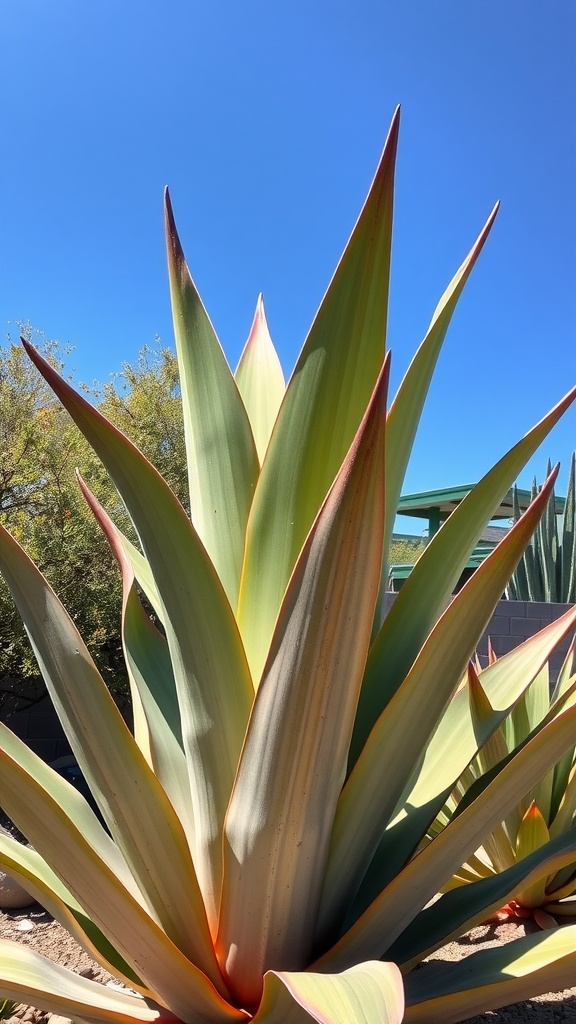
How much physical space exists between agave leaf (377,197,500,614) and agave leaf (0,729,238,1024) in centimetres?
56

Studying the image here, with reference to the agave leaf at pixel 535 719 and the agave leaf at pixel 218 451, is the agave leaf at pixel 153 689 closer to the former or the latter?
the agave leaf at pixel 218 451

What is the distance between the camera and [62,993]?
2.77 feet

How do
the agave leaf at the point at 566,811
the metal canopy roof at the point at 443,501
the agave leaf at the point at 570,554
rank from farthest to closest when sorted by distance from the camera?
the metal canopy roof at the point at 443,501 < the agave leaf at the point at 570,554 < the agave leaf at the point at 566,811

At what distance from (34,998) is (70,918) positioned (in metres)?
0.09

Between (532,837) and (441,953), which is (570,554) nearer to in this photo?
(532,837)

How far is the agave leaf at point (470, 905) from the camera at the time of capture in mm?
905

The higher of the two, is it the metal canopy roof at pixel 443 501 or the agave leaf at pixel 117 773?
the metal canopy roof at pixel 443 501

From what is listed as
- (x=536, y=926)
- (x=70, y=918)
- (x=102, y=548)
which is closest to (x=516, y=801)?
(x=70, y=918)

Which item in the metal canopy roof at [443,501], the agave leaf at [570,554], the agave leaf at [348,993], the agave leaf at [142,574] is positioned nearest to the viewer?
the agave leaf at [348,993]

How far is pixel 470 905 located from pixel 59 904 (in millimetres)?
588

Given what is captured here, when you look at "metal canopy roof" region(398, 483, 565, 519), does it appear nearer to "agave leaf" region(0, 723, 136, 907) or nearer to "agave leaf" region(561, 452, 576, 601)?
"agave leaf" region(561, 452, 576, 601)

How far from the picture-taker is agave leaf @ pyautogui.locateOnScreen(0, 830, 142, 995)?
0.89 m

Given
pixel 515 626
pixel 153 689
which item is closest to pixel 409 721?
pixel 153 689

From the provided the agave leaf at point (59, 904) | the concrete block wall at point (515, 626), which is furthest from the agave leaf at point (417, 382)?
the concrete block wall at point (515, 626)
